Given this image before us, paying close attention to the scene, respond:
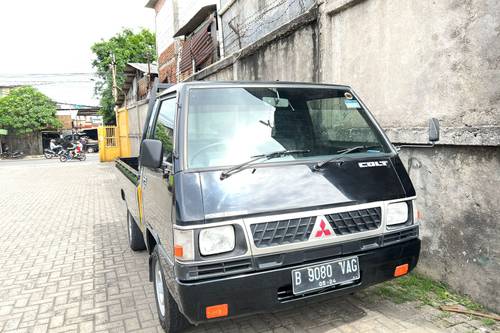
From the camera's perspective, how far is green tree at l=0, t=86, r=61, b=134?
35656mm

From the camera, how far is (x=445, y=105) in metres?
3.38

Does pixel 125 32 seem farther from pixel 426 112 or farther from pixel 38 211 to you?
pixel 426 112

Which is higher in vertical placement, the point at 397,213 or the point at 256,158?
the point at 256,158

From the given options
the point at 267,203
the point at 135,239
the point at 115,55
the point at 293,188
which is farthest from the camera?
the point at 115,55

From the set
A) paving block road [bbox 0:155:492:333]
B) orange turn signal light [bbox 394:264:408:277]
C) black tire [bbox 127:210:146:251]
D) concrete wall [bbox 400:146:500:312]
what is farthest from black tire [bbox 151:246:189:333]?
concrete wall [bbox 400:146:500:312]

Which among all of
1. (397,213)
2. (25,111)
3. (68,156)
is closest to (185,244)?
(397,213)

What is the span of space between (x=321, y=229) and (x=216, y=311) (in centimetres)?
83

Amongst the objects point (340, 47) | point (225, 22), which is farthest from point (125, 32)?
point (340, 47)

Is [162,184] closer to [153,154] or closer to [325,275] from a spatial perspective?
[153,154]

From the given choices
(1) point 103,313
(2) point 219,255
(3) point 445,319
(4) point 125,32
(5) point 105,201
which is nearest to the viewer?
(2) point 219,255

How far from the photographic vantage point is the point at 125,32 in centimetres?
3312

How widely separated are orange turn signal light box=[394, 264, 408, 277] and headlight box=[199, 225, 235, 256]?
1.27 m

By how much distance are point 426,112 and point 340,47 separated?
1.62 metres

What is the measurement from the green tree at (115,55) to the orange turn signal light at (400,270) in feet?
102
